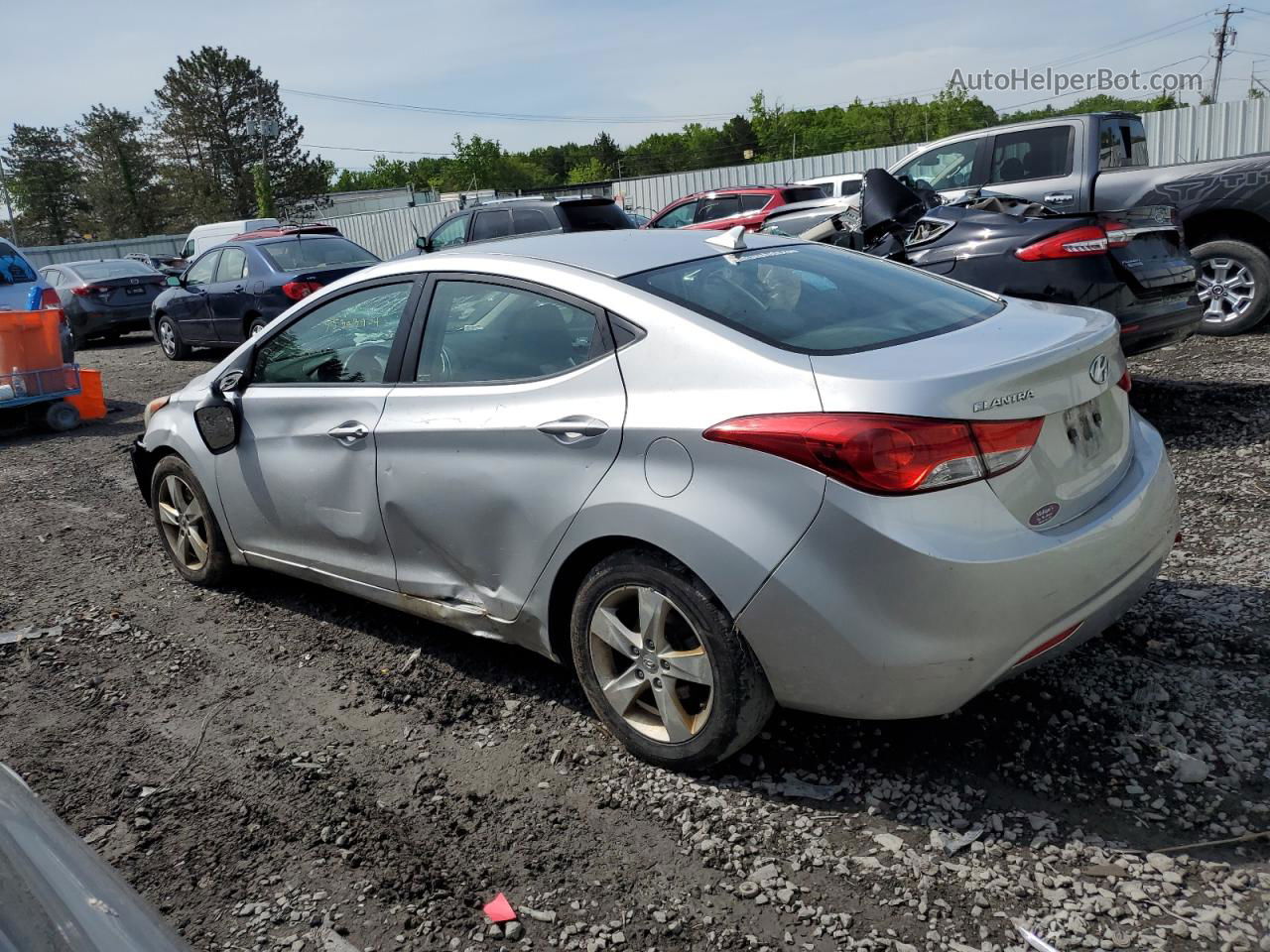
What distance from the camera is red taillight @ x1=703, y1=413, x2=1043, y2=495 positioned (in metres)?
2.56

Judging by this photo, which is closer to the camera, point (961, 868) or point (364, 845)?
point (961, 868)

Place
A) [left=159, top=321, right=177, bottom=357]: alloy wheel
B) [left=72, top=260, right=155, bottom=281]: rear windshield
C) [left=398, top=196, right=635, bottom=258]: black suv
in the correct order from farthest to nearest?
[left=72, top=260, right=155, bottom=281]: rear windshield, [left=159, top=321, right=177, bottom=357]: alloy wheel, [left=398, top=196, right=635, bottom=258]: black suv

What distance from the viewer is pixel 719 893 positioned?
103 inches

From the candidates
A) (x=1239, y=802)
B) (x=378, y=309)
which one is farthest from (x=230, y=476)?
(x=1239, y=802)

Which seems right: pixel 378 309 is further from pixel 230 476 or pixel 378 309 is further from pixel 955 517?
pixel 955 517

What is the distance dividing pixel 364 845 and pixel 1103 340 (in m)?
2.69

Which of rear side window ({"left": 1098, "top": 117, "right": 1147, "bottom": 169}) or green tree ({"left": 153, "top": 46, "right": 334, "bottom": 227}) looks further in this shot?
green tree ({"left": 153, "top": 46, "right": 334, "bottom": 227})

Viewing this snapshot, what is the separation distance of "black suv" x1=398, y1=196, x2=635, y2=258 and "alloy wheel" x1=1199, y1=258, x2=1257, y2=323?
600 centimetres

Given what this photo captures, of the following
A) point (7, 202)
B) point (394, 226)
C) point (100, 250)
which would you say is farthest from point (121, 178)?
point (394, 226)

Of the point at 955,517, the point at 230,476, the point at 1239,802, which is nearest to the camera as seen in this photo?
the point at 955,517

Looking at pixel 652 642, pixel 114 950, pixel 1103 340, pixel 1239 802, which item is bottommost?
pixel 1239 802

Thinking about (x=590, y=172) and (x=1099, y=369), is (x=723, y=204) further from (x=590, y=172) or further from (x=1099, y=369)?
(x=590, y=172)

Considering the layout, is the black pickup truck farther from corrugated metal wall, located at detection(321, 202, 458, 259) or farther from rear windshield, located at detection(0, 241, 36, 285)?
corrugated metal wall, located at detection(321, 202, 458, 259)

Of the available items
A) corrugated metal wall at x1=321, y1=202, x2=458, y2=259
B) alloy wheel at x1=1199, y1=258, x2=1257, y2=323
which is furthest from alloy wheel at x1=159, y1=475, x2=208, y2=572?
corrugated metal wall at x1=321, y1=202, x2=458, y2=259
